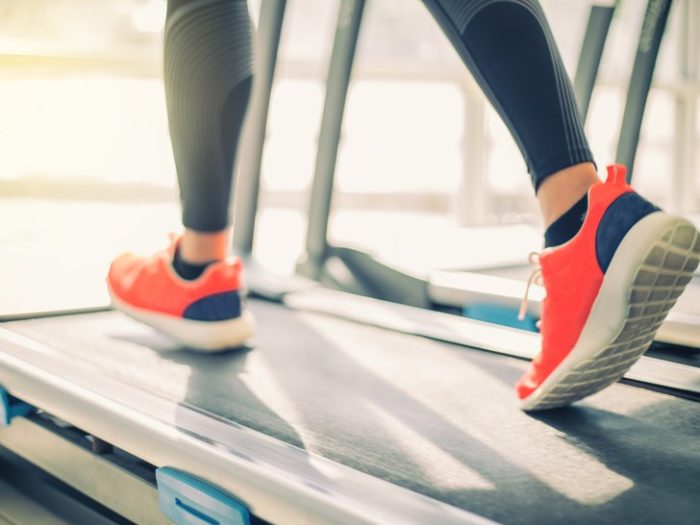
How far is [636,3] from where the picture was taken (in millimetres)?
2318

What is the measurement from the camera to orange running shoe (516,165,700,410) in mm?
757

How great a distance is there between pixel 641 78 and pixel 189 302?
68.2 inches

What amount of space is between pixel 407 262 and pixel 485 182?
1.45 meters

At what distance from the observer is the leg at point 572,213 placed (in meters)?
0.77

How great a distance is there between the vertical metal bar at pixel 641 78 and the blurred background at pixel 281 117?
0.07 meters

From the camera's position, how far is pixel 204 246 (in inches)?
49.8

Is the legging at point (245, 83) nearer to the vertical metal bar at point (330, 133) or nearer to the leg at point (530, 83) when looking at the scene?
the leg at point (530, 83)

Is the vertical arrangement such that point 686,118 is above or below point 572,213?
above

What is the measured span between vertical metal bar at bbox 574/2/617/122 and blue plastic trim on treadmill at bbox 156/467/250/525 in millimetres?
1855

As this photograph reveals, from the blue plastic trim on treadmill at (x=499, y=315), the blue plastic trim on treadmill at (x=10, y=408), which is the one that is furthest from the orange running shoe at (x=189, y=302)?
the blue plastic trim on treadmill at (x=499, y=315)

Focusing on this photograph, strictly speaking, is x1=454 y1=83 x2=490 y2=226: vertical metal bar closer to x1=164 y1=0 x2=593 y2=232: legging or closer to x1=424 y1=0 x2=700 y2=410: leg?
x1=164 y1=0 x2=593 y2=232: legging

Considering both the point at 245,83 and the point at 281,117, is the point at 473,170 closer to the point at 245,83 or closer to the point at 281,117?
the point at 281,117

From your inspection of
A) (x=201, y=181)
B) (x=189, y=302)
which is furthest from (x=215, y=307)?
(x=201, y=181)

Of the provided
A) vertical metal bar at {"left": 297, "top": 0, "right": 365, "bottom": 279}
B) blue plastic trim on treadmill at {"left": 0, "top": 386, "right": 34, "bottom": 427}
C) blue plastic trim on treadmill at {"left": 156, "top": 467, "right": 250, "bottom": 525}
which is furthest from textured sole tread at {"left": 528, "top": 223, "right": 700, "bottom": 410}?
vertical metal bar at {"left": 297, "top": 0, "right": 365, "bottom": 279}
